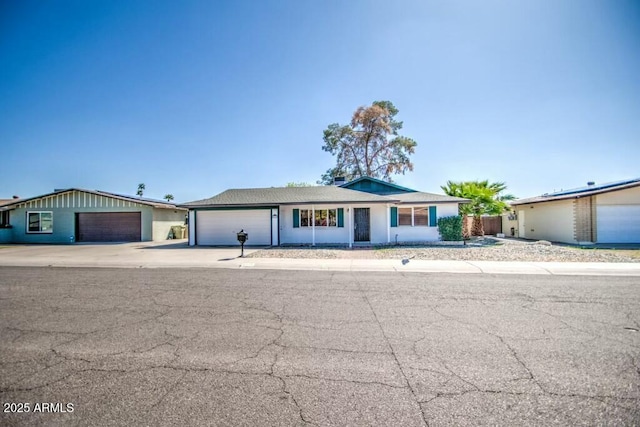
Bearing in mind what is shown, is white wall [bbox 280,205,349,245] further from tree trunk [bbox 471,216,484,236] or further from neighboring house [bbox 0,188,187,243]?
tree trunk [bbox 471,216,484,236]

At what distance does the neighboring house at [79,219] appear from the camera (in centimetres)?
2138

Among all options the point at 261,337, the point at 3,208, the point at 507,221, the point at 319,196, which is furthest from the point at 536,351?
the point at 3,208

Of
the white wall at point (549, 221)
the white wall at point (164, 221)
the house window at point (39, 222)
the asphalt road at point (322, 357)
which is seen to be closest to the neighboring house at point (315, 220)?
the white wall at point (164, 221)

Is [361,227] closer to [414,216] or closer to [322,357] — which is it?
[414,216]

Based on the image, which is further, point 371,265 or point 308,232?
point 308,232

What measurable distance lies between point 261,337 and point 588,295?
684 centimetres

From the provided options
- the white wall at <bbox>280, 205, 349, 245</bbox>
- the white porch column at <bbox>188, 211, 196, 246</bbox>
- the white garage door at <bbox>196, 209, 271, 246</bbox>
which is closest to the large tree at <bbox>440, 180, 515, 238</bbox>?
the white wall at <bbox>280, 205, 349, 245</bbox>

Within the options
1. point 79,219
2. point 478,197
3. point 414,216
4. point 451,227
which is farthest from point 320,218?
point 79,219

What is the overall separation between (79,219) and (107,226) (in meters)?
2.20

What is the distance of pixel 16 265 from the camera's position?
36.1 ft

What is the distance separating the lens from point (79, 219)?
857 inches

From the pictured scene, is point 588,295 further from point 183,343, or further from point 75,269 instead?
point 75,269

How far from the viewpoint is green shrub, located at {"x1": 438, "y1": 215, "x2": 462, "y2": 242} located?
17578 millimetres

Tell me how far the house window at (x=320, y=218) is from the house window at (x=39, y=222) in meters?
19.4
